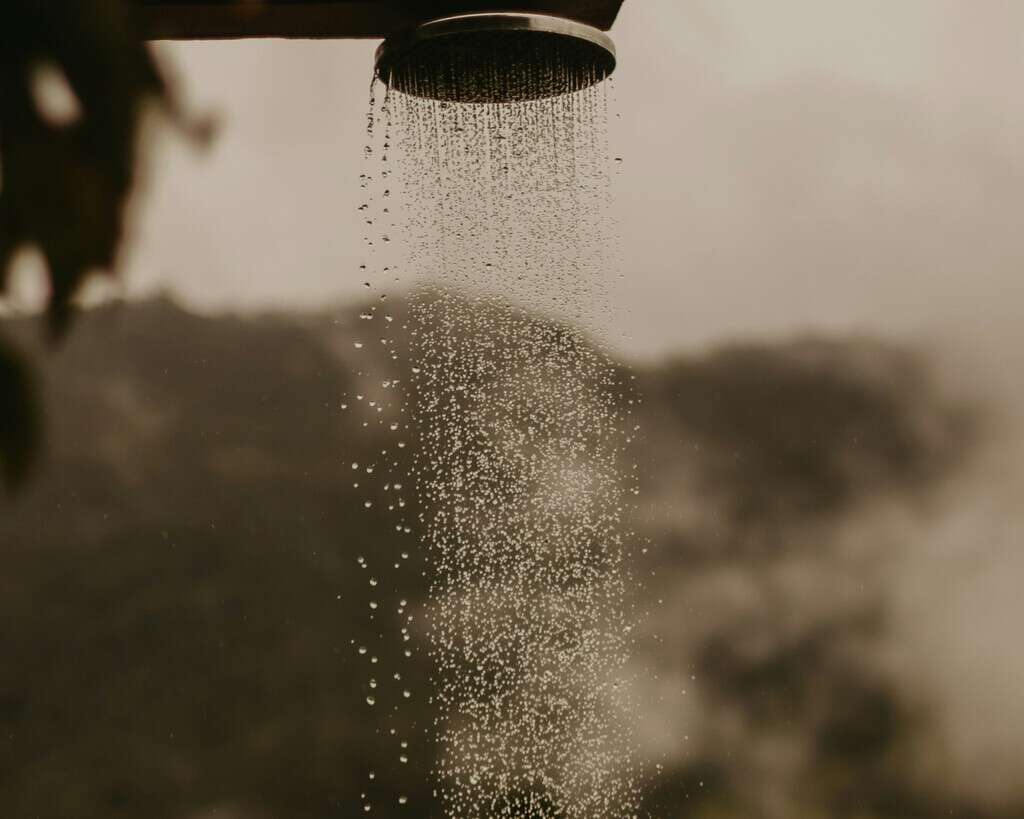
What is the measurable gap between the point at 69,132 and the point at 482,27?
34.0 inches

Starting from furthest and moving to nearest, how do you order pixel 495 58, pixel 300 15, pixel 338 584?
1. pixel 338 584
2. pixel 495 58
3. pixel 300 15

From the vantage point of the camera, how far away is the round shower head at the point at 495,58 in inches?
43.1

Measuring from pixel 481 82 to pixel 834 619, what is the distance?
327cm

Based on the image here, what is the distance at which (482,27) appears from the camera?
3.58ft

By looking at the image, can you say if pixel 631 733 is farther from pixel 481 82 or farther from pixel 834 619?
pixel 481 82

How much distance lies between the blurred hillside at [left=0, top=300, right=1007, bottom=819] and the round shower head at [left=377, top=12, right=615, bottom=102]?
2.67 m

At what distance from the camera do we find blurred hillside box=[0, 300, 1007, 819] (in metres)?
4.01

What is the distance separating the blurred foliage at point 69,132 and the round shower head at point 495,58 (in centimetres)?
78

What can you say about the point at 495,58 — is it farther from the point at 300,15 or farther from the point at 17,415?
the point at 17,415

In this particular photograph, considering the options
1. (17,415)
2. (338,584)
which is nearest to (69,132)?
(17,415)

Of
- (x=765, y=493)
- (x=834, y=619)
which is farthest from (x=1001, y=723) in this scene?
(x=765, y=493)

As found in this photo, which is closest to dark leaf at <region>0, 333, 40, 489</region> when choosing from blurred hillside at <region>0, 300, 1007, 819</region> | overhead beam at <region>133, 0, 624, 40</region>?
overhead beam at <region>133, 0, 624, 40</region>

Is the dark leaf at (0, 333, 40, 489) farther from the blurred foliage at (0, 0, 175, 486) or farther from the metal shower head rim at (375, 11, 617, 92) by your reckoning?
the metal shower head rim at (375, 11, 617, 92)

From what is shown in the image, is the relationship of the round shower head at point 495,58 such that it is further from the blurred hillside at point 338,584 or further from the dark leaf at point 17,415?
the blurred hillside at point 338,584
